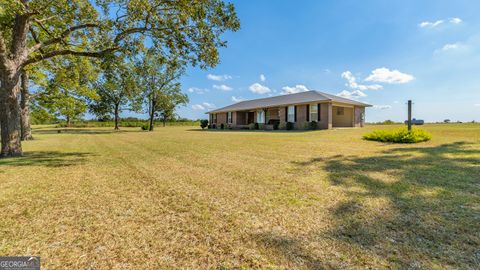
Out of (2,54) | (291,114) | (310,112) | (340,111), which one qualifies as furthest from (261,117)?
(2,54)

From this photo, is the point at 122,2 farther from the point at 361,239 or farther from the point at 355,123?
the point at 355,123

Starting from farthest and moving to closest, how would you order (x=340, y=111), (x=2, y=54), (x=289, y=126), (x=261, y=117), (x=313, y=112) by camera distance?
1. (x=261, y=117)
2. (x=340, y=111)
3. (x=289, y=126)
4. (x=313, y=112)
5. (x=2, y=54)

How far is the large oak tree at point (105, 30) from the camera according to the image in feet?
23.3

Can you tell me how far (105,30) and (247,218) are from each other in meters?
8.24

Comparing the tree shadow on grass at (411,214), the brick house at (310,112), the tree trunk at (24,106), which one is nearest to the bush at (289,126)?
the brick house at (310,112)

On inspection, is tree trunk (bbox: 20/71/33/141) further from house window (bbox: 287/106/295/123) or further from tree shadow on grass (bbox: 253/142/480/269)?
house window (bbox: 287/106/295/123)

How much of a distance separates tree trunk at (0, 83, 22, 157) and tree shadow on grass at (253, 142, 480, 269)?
928 centimetres

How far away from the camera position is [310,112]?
21.9m

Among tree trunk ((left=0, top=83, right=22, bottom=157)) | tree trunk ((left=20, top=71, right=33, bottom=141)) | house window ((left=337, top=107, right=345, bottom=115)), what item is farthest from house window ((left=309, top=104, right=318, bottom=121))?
tree trunk ((left=20, top=71, right=33, bottom=141))

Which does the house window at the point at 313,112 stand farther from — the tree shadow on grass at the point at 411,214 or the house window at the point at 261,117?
the tree shadow on grass at the point at 411,214

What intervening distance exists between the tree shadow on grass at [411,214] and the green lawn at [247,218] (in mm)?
13

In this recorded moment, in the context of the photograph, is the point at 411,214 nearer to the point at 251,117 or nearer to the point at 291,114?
the point at 291,114

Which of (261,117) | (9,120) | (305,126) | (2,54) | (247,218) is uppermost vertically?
(2,54)

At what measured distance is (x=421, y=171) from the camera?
487cm
